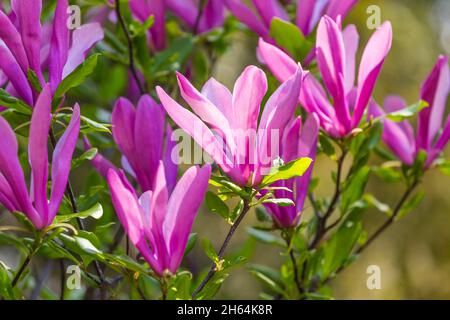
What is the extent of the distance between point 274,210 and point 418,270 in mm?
1962

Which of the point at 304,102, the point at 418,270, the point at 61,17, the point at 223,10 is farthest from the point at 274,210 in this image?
the point at 418,270

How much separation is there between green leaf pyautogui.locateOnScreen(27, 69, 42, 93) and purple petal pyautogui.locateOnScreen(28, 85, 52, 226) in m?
0.07

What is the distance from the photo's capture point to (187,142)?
2.43ft

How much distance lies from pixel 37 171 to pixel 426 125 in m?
0.52

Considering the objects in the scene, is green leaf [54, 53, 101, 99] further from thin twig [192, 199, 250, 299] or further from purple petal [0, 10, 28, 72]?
thin twig [192, 199, 250, 299]

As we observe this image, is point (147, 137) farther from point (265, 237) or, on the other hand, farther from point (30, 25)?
point (265, 237)

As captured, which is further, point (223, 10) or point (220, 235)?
point (220, 235)

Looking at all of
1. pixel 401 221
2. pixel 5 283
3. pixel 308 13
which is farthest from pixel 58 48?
pixel 401 221

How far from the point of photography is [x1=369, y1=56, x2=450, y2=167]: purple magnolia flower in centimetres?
86

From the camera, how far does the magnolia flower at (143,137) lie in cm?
72

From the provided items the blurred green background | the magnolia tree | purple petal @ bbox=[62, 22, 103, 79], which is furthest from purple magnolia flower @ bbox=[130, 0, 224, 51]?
the blurred green background

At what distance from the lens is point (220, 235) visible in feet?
9.05

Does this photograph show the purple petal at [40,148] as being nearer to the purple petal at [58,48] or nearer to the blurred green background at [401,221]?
the purple petal at [58,48]
